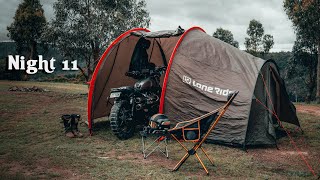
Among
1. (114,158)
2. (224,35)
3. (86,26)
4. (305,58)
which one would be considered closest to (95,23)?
(86,26)

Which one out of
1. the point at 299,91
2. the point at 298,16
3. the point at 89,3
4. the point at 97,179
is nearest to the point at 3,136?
the point at 97,179

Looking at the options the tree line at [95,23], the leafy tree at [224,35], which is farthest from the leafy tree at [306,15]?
the leafy tree at [224,35]

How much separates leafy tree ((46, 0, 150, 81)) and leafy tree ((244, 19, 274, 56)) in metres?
31.1

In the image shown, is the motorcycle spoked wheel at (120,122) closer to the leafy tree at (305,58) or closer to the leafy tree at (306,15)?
the leafy tree at (306,15)

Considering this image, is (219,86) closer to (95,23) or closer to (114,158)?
(114,158)

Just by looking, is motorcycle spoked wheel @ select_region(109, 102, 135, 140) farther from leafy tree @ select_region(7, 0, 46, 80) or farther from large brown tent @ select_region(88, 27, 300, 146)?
leafy tree @ select_region(7, 0, 46, 80)

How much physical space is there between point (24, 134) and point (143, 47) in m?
4.58

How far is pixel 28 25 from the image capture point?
46.4m

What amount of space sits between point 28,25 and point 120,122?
4290cm

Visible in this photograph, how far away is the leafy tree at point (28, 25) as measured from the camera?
46125 millimetres

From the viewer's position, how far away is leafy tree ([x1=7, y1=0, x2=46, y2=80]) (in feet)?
151

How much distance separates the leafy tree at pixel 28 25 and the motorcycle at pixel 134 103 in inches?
1567

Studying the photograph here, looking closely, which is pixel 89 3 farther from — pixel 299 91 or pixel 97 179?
pixel 299 91

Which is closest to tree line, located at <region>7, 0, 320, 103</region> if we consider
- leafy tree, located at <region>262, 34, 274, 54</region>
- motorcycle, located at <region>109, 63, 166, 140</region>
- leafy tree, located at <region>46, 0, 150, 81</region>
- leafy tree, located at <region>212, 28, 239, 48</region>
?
leafy tree, located at <region>46, 0, 150, 81</region>
